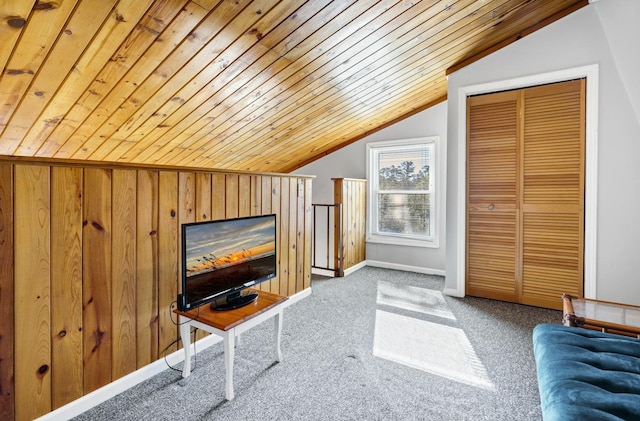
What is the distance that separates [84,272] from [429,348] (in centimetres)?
224

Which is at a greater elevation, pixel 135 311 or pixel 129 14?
pixel 129 14

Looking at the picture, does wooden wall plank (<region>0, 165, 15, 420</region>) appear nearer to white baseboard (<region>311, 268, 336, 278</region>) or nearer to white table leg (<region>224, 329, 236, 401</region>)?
white table leg (<region>224, 329, 236, 401</region>)

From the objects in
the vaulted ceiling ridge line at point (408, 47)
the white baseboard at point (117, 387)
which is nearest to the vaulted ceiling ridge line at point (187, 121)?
the vaulted ceiling ridge line at point (408, 47)

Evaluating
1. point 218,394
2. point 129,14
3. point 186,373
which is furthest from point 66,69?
point 218,394

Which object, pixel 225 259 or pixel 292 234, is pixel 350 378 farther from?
pixel 292 234

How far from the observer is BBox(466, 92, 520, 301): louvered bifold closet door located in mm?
3145

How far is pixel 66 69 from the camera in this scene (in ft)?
5.98

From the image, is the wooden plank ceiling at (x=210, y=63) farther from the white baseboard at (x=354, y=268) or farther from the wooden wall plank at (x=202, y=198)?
the white baseboard at (x=354, y=268)

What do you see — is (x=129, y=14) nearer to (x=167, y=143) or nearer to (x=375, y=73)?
(x=167, y=143)

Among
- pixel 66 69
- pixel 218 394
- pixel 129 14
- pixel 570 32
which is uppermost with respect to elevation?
pixel 570 32

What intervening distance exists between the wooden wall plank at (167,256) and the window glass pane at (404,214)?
130 inches

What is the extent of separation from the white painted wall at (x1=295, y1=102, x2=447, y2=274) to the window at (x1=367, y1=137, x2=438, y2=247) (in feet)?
0.34

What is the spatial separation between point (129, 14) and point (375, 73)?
6.77 feet

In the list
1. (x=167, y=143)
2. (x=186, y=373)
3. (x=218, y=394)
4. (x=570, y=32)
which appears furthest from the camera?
(x=167, y=143)
